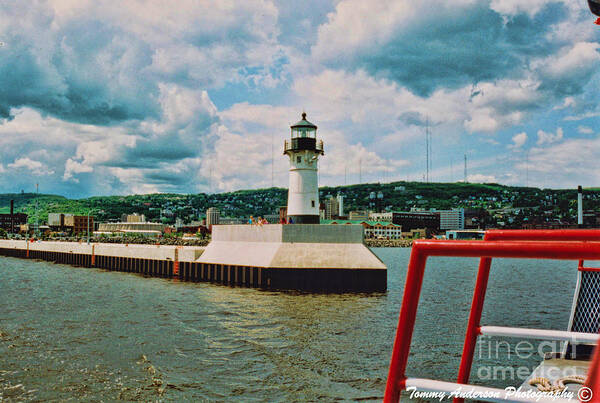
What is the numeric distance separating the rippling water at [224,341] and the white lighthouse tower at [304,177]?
34.6 ft

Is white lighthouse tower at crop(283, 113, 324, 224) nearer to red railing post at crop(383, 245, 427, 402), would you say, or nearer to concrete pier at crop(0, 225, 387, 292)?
concrete pier at crop(0, 225, 387, 292)

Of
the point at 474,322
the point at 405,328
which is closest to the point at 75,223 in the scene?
the point at 474,322

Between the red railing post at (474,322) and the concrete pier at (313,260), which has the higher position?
the red railing post at (474,322)

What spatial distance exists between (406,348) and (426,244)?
777 millimetres

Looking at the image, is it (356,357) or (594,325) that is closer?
(594,325)

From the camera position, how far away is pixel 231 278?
1478 inches

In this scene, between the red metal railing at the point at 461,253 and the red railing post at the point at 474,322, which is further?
the red railing post at the point at 474,322

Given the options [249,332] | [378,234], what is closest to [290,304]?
[249,332]

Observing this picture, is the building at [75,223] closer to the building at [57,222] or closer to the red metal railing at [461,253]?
the building at [57,222]

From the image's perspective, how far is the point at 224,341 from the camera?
19047mm

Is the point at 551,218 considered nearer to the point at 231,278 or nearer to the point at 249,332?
the point at 231,278

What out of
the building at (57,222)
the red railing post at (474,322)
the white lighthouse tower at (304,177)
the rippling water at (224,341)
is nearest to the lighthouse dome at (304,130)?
the white lighthouse tower at (304,177)

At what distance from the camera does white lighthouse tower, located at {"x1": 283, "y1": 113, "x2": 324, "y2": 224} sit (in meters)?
40.8

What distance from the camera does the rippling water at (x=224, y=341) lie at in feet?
46.1
